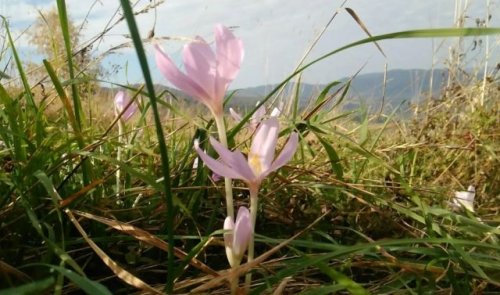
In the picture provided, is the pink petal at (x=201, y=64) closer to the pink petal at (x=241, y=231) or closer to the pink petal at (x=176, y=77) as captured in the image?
the pink petal at (x=176, y=77)

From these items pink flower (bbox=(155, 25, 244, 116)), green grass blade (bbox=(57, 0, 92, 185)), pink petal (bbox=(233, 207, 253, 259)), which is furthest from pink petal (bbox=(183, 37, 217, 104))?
green grass blade (bbox=(57, 0, 92, 185))

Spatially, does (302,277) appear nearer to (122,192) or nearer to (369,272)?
(369,272)

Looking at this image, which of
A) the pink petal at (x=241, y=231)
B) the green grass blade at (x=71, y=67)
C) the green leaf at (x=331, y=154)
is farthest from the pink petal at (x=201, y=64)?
the green leaf at (x=331, y=154)

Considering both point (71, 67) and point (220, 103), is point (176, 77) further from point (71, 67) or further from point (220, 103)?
point (71, 67)

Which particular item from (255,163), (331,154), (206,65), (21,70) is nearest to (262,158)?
(255,163)

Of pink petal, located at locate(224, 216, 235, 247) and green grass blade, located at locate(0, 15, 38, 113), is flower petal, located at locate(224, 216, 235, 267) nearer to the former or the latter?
pink petal, located at locate(224, 216, 235, 247)

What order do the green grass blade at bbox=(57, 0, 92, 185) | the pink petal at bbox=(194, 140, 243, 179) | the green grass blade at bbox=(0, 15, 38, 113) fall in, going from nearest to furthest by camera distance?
the pink petal at bbox=(194, 140, 243, 179), the green grass blade at bbox=(57, 0, 92, 185), the green grass blade at bbox=(0, 15, 38, 113)

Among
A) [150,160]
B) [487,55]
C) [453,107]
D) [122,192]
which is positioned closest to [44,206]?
[122,192]
